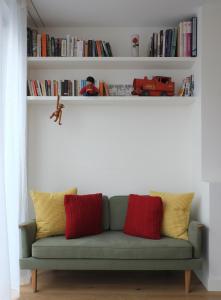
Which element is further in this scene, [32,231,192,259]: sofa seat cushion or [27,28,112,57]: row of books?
[27,28,112,57]: row of books

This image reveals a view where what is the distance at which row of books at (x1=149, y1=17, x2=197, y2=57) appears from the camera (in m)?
3.69

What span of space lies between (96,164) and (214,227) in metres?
1.45

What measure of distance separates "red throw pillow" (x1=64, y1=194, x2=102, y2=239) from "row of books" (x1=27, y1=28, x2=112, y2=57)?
1.54 metres

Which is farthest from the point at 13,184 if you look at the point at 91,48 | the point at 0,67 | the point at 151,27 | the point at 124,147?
the point at 151,27

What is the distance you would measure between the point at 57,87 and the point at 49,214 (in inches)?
53.7

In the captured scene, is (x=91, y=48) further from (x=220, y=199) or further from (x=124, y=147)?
(x=220, y=199)

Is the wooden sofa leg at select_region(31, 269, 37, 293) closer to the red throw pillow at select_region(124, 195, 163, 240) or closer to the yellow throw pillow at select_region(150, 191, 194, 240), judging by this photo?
the red throw pillow at select_region(124, 195, 163, 240)

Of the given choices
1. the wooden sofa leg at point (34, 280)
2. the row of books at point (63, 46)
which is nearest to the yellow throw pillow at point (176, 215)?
the wooden sofa leg at point (34, 280)

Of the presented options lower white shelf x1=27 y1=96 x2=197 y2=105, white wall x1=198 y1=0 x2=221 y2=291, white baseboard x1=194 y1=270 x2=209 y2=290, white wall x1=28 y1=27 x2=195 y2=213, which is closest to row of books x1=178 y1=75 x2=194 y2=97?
lower white shelf x1=27 y1=96 x2=197 y2=105

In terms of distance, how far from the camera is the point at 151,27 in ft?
13.1

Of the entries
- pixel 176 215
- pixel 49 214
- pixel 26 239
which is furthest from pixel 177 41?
pixel 26 239

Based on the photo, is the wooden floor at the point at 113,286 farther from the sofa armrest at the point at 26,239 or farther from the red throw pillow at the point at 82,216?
the red throw pillow at the point at 82,216

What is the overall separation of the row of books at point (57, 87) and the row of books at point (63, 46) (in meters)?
0.29

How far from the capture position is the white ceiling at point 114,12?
3424 mm
